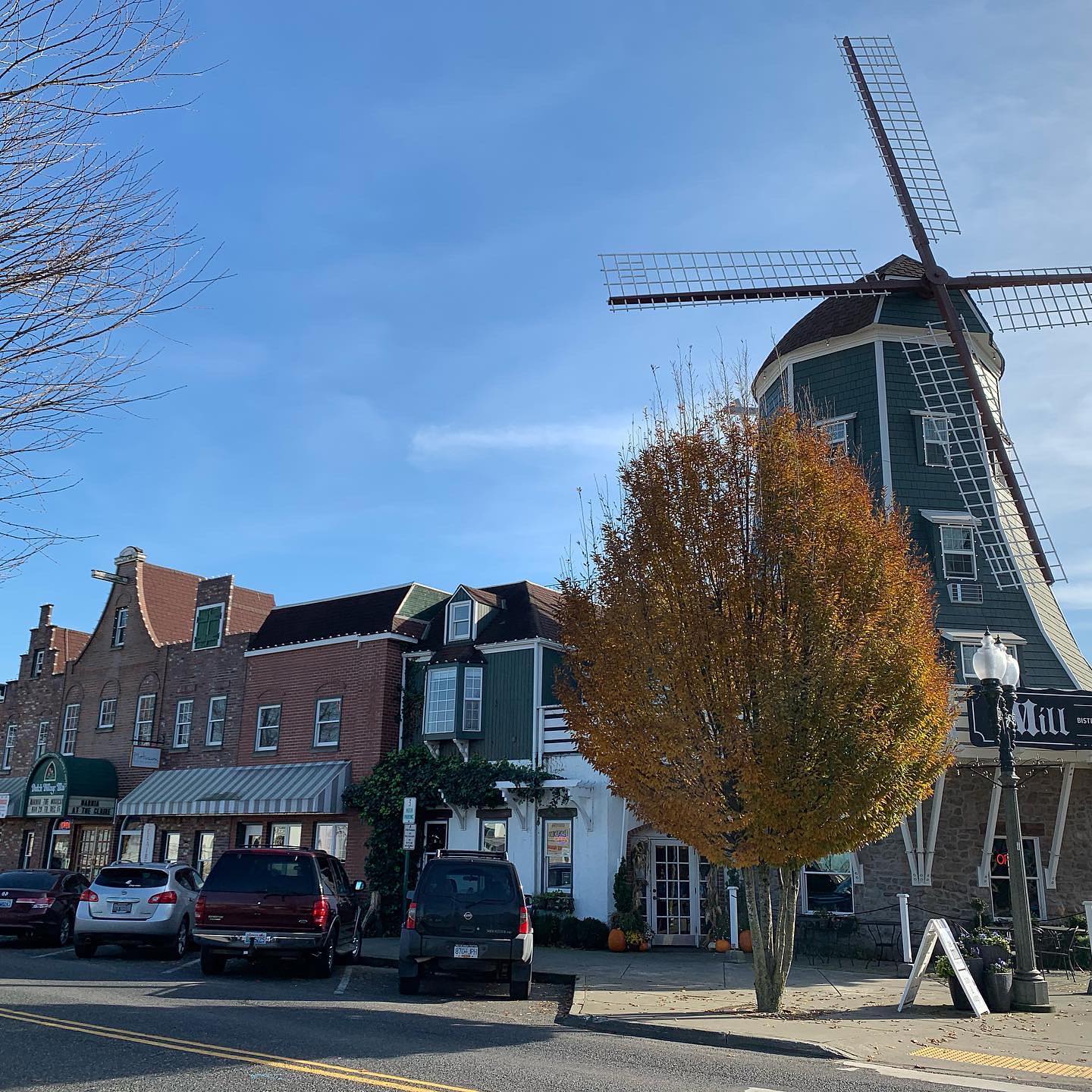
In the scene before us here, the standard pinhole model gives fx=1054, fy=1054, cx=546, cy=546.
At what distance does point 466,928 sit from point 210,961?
406 centimetres

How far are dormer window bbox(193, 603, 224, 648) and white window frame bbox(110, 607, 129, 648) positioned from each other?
175 inches

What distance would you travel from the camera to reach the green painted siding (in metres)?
25.3

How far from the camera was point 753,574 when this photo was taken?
13250mm

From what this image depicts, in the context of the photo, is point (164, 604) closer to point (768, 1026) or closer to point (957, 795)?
point (957, 795)

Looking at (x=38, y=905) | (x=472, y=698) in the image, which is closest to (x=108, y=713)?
(x=472, y=698)

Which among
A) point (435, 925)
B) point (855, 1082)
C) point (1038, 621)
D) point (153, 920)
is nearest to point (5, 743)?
point (153, 920)

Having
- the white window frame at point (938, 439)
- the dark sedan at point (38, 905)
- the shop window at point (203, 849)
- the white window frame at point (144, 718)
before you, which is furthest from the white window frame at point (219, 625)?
the white window frame at point (938, 439)

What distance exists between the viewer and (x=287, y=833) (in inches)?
1139

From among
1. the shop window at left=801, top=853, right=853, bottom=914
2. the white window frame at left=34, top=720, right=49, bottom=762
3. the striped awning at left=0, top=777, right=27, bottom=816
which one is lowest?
the shop window at left=801, top=853, right=853, bottom=914

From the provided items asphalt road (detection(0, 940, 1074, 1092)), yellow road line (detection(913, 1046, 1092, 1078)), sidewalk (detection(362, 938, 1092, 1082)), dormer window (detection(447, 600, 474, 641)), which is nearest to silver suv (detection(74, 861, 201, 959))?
asphalt road (detection(0, 940, 1074, 1092))

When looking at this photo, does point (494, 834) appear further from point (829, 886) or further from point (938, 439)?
point (938, 439)

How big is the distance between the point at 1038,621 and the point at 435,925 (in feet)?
50.4

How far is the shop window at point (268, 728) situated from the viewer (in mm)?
30094

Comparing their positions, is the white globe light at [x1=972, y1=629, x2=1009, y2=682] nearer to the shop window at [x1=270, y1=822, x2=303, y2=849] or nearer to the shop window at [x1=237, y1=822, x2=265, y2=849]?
the shop window at [x1=270, y1=822, x2=303, y2=849]
